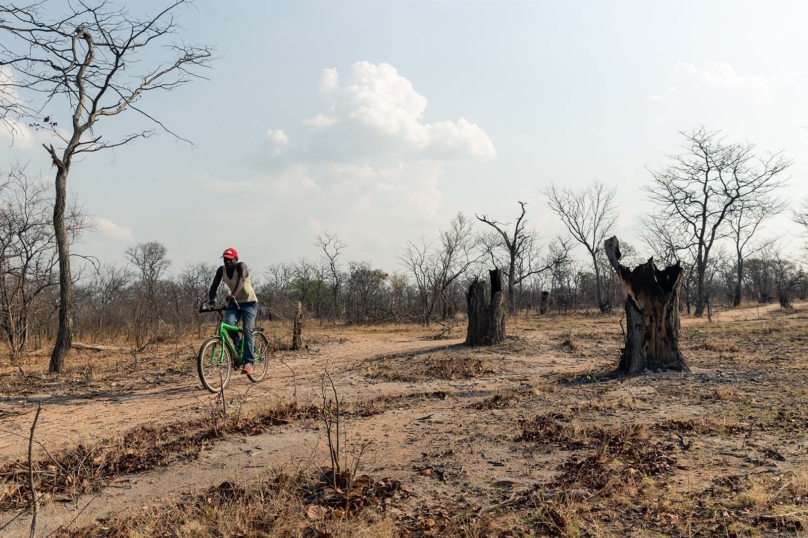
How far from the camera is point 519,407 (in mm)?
6094

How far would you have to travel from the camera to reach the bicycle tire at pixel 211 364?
677cm

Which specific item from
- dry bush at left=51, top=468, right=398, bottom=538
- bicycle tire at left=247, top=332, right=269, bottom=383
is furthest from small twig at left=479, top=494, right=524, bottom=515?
bicycle tire at left=247, top=332, right=269, bottom=383

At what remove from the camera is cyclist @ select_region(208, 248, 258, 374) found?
7277 millimetres

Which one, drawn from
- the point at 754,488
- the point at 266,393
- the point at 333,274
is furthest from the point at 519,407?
the point at 333,274

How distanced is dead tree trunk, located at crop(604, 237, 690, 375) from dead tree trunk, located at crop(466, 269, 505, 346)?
4.46m

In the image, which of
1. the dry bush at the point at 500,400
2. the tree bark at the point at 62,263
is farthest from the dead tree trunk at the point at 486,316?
the tree bark at the point at 62,263

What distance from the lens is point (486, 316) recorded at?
12.5 m

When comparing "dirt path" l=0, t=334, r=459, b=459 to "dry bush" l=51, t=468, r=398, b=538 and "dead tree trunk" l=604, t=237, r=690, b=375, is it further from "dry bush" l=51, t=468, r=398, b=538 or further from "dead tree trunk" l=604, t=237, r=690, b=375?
"dead tree trunk" l=604, t=237, r=690, b=375

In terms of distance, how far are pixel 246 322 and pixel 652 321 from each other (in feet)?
19.8

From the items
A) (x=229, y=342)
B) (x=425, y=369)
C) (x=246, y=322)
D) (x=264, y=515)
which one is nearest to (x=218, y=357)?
(x=229, y=342)

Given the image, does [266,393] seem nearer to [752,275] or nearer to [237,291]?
[237,291]

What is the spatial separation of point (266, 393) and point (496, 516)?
466 centimetres

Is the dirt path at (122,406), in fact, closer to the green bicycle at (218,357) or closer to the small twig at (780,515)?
the green bicycle at (218,357)

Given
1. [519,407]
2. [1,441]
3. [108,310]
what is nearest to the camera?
[1,441]
